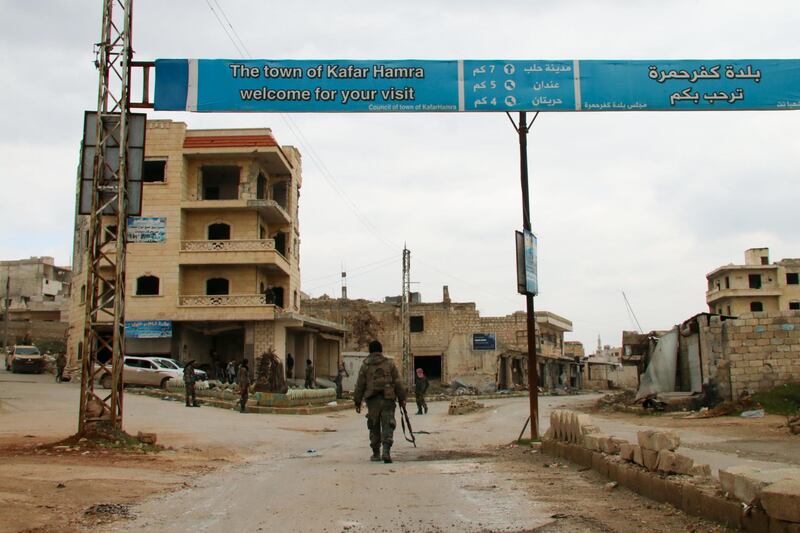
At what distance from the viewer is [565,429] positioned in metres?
10.4

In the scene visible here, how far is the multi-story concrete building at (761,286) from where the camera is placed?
69.3 meters

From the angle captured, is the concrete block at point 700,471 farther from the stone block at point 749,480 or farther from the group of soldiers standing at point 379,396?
the group of soldiers standing at point 379,396

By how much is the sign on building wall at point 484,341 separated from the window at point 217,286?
22568mm

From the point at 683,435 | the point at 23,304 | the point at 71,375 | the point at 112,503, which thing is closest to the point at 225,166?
the point at 71,375

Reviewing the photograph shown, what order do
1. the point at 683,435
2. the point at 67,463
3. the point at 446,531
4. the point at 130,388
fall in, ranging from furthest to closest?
the point at 130,388 < the point at 683,435 < the point at 67,463 < the point at 446,531

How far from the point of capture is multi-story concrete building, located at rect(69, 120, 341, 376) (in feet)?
124

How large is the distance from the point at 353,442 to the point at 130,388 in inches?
715

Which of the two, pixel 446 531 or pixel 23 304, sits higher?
pixel 23 304

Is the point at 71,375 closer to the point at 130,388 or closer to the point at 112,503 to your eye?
the point at 130,388

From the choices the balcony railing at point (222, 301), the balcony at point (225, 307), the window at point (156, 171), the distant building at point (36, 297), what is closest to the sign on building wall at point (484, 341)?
the balcony at point (225, 307)

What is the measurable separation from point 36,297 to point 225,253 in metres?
45.7

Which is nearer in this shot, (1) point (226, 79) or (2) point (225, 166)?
(1) point (226, 79)

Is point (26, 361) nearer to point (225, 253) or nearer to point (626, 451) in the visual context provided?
point (225, 253)

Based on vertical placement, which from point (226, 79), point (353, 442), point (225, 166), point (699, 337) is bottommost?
point (353, 442)
